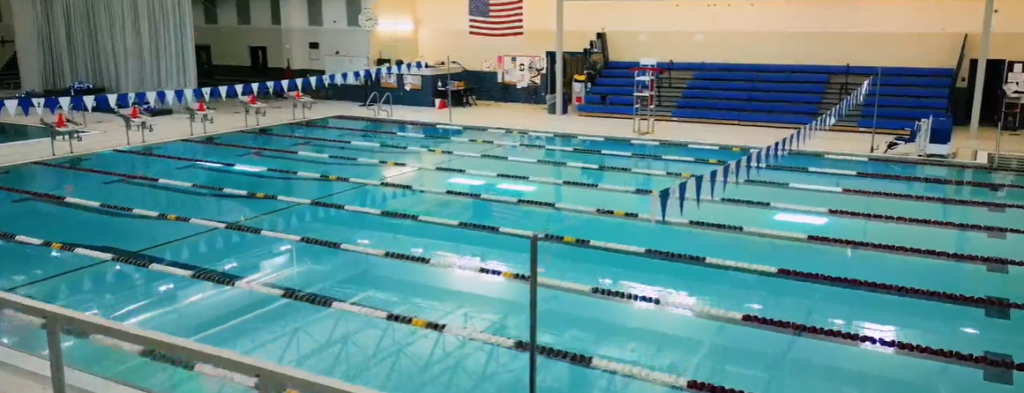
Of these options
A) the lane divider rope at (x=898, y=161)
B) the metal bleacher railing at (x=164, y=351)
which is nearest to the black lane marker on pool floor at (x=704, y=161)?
the lane divider rope at (x=898, y=161)

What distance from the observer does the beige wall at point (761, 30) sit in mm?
13875

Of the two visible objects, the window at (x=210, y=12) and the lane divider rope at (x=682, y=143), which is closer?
the lane divider rope at (x=682, y=143)

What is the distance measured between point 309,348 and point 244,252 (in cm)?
219

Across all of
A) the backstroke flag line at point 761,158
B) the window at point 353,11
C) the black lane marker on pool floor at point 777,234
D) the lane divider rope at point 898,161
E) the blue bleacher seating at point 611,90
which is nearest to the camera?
the backstroke flag line at point 761,158

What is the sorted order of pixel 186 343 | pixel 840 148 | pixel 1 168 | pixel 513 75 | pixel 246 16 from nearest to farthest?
pixel 186 343 → pixel 1 168 → pixel 840 148 → pixel 513 75 → pixel 246 16

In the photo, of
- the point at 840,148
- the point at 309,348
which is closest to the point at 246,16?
the point at 840,148

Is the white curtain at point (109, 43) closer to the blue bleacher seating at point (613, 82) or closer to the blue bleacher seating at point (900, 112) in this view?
the blue bleacher seating at point (613, 82)

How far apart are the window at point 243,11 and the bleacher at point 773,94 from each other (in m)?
9.76

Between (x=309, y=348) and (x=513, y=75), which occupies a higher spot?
(x=513, y=75)

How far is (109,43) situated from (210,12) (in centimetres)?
495

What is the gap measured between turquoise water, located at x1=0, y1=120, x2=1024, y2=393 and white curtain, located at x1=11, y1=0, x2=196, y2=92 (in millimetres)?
7365

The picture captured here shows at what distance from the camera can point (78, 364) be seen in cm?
395

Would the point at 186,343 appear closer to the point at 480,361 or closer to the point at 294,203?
the point at 480,361

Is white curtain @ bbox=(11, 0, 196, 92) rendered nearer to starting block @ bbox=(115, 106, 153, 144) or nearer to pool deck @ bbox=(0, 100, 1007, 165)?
pool deck @ bbox=(0, 100, 1007, 165)
